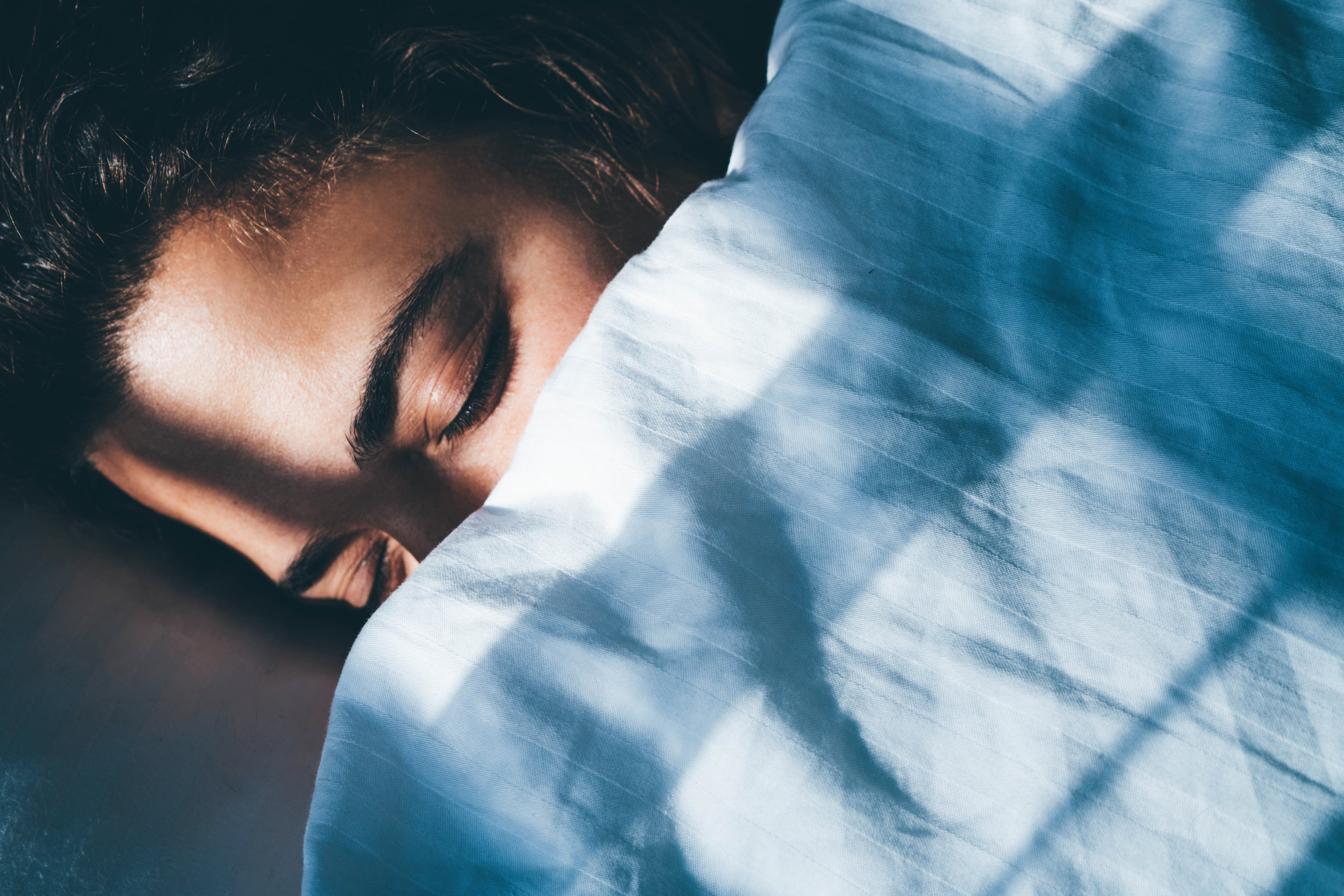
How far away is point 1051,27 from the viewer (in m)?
0.50

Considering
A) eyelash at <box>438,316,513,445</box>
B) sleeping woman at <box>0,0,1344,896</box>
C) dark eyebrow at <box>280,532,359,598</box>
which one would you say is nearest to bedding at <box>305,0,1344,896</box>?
sleeping woman at <box>0,0,1344,896</box>

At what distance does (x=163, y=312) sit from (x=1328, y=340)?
847 mm

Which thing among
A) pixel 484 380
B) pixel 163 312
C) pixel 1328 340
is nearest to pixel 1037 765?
pixel 1328 340

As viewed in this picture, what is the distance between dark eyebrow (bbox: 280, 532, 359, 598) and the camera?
64cm

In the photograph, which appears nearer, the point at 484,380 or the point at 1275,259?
the point at 1275,259

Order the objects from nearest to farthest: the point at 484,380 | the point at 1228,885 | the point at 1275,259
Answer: the point at 1228,885 → the point at 1275,259 → the point at 484,380

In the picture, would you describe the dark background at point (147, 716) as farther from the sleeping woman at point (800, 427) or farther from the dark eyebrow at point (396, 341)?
the dark eyebrow at point (396, 341)

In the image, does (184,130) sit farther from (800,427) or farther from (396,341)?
(800,427)

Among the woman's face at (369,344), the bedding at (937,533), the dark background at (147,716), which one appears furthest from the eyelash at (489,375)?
the dark background at (147,716)

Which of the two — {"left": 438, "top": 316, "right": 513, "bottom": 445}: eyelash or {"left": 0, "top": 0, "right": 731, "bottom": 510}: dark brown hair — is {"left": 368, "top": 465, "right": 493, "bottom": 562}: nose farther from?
{"left": 0, "top": 0, "right": 731, "bottom": 510}: dark brown hair

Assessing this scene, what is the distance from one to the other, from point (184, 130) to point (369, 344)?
30 centimetres

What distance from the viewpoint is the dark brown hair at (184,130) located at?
601 millimetres

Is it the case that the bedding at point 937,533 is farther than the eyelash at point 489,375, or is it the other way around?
the eyelash at point 489,375

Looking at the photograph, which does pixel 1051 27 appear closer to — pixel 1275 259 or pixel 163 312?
pixel 1275 259
